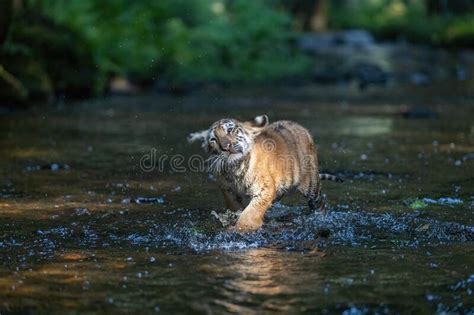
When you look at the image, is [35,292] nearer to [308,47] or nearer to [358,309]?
[358,309]

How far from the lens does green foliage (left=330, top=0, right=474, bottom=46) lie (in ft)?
135

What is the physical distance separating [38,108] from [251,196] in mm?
11732

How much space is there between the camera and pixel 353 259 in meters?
7.09

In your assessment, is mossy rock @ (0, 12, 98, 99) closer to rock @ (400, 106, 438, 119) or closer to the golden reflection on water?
rock @ (400, 106, 438, 119)

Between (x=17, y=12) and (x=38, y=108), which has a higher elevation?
(x=17, y=12)

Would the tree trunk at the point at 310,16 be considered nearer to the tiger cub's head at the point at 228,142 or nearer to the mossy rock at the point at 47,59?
the mossy rock at the point at 47,59

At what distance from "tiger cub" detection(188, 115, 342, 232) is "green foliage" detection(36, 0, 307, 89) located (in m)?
13.4

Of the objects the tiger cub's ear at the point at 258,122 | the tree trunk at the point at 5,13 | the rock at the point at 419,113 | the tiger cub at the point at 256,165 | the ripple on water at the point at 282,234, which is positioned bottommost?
the rock at the point at 419,113

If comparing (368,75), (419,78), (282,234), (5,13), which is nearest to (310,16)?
(419,78)

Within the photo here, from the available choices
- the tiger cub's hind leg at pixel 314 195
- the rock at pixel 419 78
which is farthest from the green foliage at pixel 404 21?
the tiger cub's hind leg at pixel 314 195

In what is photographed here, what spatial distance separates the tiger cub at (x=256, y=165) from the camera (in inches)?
319

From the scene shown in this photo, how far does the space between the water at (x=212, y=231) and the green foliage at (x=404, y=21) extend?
2623 centimetres

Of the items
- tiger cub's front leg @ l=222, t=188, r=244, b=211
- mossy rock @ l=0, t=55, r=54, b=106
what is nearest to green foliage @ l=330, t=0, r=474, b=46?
mossy rock @ l=0, t=55, r=54, b=106

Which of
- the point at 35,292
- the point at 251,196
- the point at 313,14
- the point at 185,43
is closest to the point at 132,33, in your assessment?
the point at 185,43
